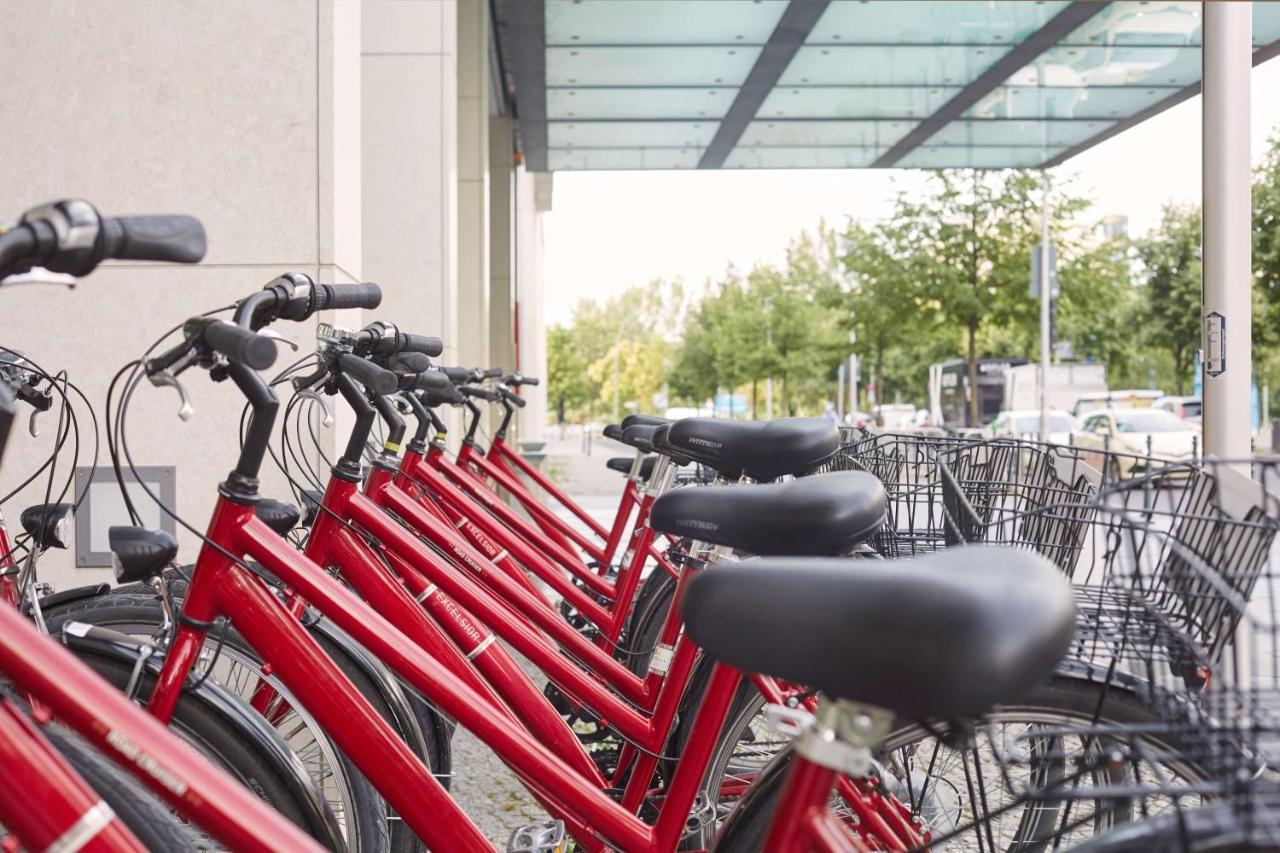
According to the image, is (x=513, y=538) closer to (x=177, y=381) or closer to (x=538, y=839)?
(x=538, y=839)

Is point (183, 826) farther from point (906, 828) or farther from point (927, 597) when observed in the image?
point (906, 828)

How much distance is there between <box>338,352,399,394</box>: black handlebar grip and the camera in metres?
2.10

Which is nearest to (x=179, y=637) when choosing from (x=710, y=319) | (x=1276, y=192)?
(x=1276, y=192)

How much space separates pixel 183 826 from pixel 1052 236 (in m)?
24.5

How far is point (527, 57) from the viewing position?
11688mm

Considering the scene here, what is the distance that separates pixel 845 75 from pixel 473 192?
442 centimetres

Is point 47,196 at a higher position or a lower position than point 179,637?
higher

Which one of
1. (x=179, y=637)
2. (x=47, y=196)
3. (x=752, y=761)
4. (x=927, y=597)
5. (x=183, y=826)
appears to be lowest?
(x=752, y=761)

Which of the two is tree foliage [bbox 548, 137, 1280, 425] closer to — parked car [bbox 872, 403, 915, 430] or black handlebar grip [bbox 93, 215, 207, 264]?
parked car [bbox 872, 403, 915, 430]

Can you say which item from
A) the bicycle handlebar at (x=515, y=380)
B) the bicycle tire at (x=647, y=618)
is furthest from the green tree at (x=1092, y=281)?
the bicycle tire at (x=647, y=618)

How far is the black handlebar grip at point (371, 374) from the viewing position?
2102mm

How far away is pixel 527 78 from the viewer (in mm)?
12469

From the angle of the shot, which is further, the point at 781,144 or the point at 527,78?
the point at 781,144

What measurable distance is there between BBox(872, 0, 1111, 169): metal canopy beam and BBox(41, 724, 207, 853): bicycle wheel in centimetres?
995
